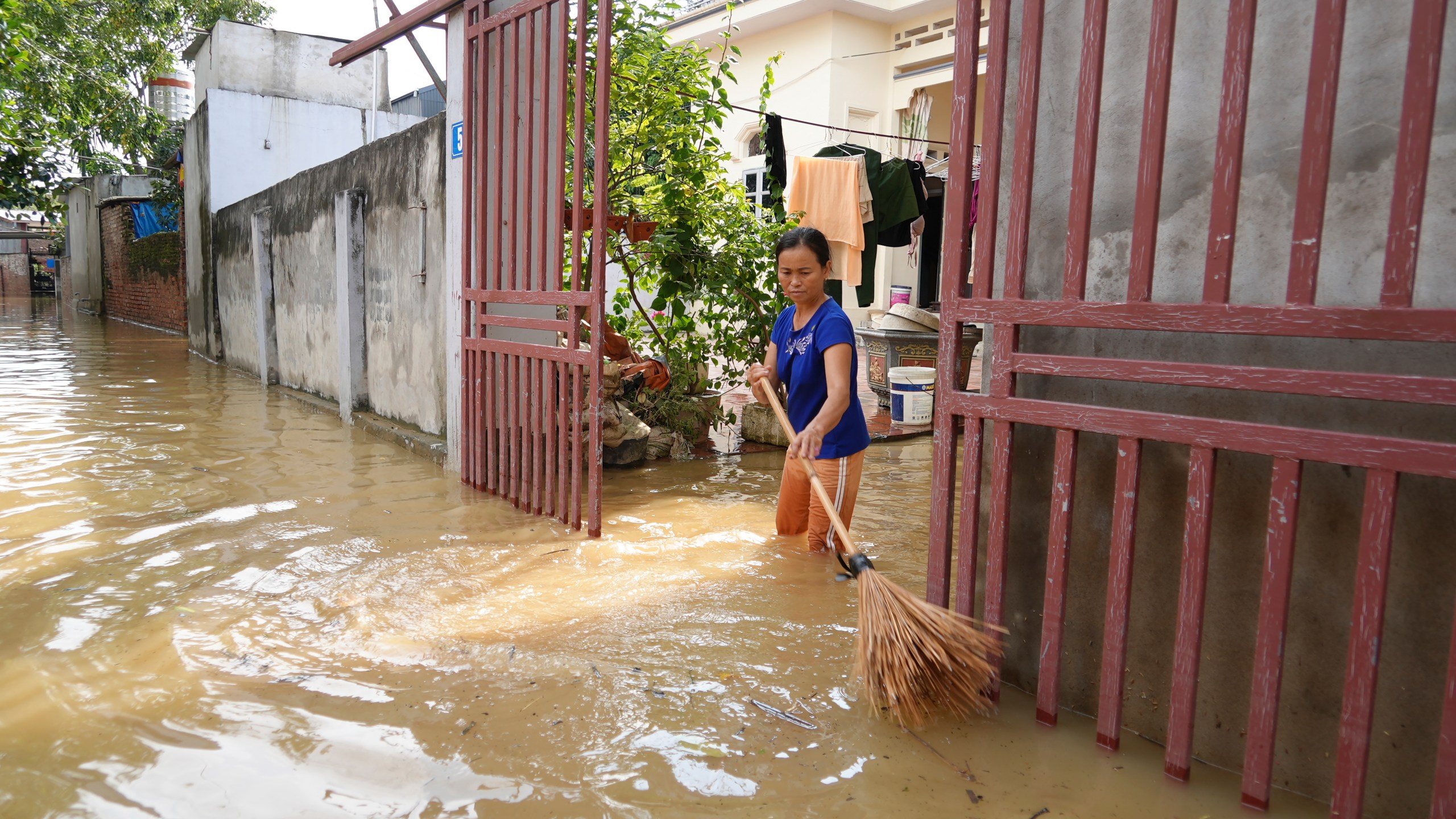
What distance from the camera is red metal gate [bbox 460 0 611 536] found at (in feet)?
14.7

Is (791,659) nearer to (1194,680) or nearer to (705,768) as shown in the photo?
(705,768)

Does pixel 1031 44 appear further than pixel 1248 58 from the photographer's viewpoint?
Yes

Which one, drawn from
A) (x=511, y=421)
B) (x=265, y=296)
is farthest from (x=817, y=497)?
(x=265, y=296)

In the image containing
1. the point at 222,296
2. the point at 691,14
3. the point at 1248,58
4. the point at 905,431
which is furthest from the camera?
the point at 691,14

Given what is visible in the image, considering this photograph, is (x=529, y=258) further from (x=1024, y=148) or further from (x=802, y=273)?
(x=1024, y=148)

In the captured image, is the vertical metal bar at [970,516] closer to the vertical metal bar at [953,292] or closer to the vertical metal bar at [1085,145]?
the vertical metal bar at [953,292]

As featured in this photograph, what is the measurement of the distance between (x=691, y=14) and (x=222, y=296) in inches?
385

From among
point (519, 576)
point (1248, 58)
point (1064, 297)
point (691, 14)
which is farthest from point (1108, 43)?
point (691, 14)

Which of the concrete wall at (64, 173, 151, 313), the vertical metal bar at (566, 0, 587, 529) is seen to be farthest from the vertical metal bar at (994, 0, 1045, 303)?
the concrete wall at (64, 173, 151, 313)

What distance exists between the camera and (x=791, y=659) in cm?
312

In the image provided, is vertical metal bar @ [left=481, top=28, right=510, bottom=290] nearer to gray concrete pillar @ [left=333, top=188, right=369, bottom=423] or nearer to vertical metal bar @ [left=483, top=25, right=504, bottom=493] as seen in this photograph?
vertical metal bar @ [left=483, top=25, right=504, bottom=493]

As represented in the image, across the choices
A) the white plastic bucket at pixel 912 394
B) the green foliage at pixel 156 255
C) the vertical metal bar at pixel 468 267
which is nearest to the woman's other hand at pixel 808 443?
the vertical metal bar at pixel 468 267

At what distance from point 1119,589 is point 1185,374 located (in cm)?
61

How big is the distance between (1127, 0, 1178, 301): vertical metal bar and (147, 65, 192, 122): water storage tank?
82.0 ft
